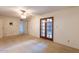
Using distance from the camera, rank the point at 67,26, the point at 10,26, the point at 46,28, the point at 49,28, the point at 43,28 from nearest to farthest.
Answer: the point at 67,26
the point at 49,28
the point at 46,28
the point at 43,28
the point at 10,26

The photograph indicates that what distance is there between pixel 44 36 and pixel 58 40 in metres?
1.71

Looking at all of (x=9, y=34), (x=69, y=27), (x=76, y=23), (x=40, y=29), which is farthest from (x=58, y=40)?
(x=9, y=34)

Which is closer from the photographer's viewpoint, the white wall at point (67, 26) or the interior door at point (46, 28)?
the white wall at point (67, 26)

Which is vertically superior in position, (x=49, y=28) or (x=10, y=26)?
(x=10, y=26)

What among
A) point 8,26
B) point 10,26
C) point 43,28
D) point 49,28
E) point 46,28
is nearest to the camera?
point 49,28

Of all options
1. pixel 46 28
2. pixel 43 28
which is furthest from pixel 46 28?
pixel 43 28

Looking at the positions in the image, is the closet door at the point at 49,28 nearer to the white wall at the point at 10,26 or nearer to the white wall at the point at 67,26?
the white wall at the point at 67,26

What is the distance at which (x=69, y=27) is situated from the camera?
15.0 ft

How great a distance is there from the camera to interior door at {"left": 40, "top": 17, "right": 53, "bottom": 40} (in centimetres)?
613

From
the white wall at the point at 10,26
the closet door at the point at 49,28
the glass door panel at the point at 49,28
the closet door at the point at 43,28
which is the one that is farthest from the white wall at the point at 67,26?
the white wall at the point at 10,26

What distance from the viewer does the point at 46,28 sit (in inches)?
262

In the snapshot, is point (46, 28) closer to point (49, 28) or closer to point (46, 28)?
point (46, 28)

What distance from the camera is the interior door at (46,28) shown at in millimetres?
6129
